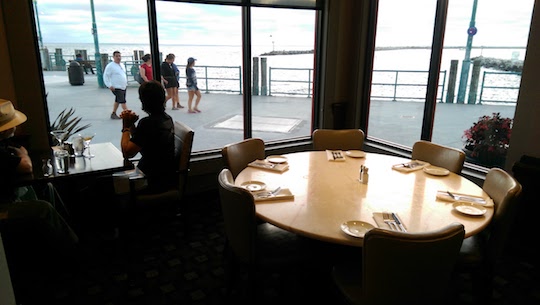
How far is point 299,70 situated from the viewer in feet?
16.6

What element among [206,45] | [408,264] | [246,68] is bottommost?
[408,264]

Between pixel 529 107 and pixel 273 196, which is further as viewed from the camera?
pixel 529 107

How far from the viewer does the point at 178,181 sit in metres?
3.09

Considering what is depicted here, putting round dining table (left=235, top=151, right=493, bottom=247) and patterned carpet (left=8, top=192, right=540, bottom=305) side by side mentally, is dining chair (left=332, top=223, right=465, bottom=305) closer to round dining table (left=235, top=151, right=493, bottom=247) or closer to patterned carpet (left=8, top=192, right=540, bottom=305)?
round dining table (left=235, top=151, right=493, bottom=247)

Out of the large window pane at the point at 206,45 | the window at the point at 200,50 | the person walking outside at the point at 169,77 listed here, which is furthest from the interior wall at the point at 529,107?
the person walking outside at the point at 169,77

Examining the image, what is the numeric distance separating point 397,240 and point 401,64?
12.5ft

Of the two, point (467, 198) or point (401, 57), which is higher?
point (401, 57)

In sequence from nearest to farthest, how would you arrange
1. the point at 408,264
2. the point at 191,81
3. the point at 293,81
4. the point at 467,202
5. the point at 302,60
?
1. the point at 408,264
2. the point at 467,202
3. the point at 191,81
4. the point at 302,60
5. the point at 293,81

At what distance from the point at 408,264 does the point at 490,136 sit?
2.75m

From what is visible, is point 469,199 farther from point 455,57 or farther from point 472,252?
point 455,57

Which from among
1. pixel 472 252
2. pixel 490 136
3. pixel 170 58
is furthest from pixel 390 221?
pixel 170 58

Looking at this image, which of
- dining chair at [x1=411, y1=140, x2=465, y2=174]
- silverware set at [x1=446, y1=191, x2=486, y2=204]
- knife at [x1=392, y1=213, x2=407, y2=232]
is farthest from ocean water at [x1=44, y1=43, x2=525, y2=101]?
knife at [x1=392, y1=213, x2=407, y2=232]

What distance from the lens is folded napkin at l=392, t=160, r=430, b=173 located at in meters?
2.72

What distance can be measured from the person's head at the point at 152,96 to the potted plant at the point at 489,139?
3.13 meters
